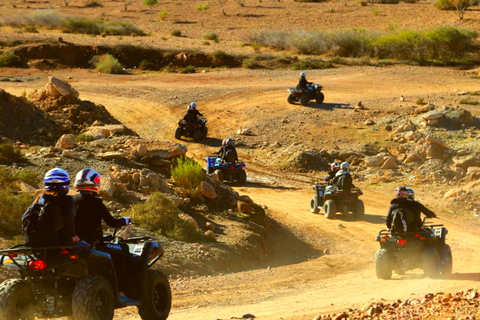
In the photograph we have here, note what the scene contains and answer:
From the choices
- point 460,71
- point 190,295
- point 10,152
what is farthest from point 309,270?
point 460,71

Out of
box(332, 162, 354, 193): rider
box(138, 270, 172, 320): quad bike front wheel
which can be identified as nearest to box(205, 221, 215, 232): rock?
box(332, 162, 354, 193): rider

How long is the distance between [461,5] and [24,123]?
169 feet

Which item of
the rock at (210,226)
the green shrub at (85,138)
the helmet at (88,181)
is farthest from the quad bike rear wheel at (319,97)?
the helmet at (88,181)

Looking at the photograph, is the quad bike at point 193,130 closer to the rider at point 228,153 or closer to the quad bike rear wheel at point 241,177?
the rider at point 228,153

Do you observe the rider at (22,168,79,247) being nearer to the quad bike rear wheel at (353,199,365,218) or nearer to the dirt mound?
the quad bike rear wheel at (353,199,365,218)

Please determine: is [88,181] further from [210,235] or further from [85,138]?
[85,138]

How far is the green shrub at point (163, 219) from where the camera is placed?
16469 mm

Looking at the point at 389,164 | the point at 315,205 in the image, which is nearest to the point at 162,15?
the point at 389,164

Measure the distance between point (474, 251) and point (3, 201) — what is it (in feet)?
35.6

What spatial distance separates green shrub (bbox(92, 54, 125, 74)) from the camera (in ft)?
161

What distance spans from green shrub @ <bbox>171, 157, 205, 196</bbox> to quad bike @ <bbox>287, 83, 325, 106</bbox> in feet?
63.6

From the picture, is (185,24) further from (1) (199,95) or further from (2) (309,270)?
(2) (309,270)

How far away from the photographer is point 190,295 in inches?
509

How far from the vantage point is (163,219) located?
1667 cm
